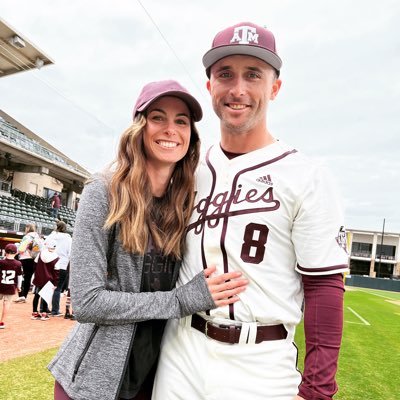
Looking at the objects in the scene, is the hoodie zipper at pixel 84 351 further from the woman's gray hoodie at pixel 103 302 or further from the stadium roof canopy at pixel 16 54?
the stadium roof canopy at pixel 16 54

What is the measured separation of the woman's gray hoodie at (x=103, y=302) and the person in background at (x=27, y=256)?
847cm

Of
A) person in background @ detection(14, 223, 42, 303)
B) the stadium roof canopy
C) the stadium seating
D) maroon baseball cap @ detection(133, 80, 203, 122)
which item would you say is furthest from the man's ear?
the stadium roof canopy

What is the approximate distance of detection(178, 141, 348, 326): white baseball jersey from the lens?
1580 millimetres

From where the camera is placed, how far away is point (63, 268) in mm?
8734

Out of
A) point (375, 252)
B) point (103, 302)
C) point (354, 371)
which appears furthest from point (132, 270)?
point (375, 252)

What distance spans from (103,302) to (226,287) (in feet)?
1.59

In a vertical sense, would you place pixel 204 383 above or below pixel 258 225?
below

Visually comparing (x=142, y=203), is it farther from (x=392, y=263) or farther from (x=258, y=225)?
(x=392, y=263)

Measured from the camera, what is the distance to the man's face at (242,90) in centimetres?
179

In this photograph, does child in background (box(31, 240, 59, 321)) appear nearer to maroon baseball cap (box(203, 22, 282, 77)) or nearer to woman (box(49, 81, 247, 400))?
woman (box(49, 81, 247, 400))

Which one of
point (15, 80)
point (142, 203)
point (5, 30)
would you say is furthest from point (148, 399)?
point (15, 80)

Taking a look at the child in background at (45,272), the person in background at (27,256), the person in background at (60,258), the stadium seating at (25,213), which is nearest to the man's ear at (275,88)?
the child in background at (45,272)

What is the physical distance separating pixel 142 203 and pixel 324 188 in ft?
2.47

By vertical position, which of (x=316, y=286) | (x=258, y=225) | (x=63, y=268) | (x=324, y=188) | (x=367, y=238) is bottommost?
(x=63, y=268)
